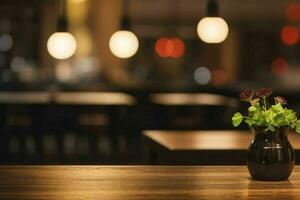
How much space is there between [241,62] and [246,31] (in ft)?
3.65

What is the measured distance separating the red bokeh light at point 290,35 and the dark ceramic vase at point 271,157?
18.8 m

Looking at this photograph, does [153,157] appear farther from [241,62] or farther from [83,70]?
[241,62]

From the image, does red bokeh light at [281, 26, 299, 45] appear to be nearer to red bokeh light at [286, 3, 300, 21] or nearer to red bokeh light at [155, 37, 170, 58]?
red bokeh light at [286, 3, 300, 21]

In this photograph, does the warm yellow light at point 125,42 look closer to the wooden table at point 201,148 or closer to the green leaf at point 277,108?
the wooden table at point 201,148

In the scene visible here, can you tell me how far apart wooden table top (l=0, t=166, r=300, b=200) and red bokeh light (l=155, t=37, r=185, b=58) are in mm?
19775

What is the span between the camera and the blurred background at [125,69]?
9.06 metres

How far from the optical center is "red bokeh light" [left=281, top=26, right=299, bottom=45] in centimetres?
2185

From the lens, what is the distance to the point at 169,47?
945 inches

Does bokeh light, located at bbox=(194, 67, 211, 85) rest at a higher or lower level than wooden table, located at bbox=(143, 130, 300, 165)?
lower

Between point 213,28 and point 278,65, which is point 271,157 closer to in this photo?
point 213,28

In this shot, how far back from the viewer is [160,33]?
2259 centimetres

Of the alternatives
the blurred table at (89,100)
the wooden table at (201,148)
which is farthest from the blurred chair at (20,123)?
the wooden table at (201,148)

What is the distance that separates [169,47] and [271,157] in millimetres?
20786

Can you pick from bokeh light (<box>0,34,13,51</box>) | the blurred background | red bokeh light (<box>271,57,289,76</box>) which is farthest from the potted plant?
red bokeh light (<box>271,57,289,76</box>)
